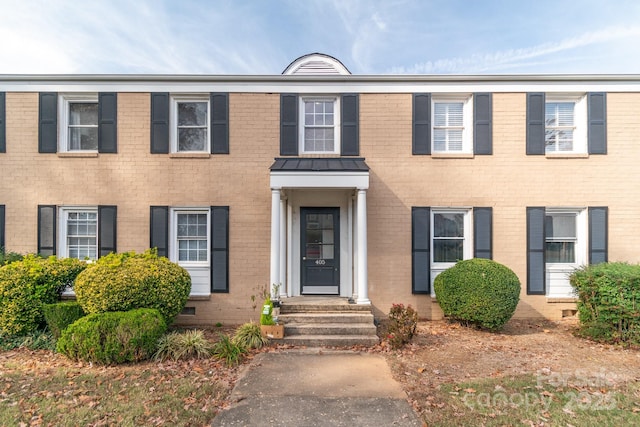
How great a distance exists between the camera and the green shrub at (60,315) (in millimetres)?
5918

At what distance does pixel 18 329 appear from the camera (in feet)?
19.7

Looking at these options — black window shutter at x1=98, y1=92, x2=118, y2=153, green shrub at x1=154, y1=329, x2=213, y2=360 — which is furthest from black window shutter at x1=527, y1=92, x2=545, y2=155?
black window shutter at x1=98, y1=92, x2=118, y2=153

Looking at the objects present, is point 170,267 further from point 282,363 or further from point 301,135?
point 301,135

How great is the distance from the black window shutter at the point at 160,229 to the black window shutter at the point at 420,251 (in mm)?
5931

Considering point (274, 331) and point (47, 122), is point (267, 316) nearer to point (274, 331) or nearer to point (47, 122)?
point (274, 331)

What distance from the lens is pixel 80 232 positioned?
7.91 metres

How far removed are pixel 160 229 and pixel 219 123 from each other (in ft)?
9.59

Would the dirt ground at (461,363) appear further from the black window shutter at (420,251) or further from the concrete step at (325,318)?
the black window shutter at (420,251)

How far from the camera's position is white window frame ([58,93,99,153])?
784 centimetres

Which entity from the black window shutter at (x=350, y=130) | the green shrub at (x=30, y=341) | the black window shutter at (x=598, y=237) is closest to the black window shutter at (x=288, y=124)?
the black window shutter at (x=350, y=130)

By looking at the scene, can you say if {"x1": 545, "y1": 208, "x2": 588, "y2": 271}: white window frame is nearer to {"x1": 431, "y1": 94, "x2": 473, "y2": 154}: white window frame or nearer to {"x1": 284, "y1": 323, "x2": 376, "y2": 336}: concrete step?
{"x1": 431, "y1": 94, "x2": 473, "y2": 154}: white window frame

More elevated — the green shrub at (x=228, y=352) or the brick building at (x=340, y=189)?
the brick building at (x=340, y=189)

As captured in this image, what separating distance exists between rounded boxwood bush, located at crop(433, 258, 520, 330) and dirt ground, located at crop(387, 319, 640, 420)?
40 cm

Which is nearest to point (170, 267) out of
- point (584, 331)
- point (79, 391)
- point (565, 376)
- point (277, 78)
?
point (79, 391)
